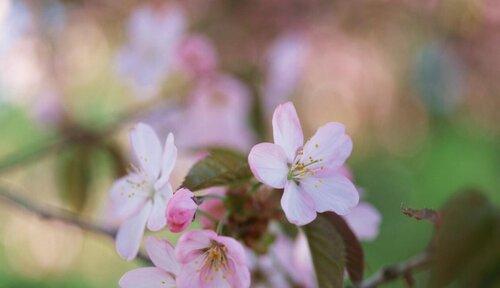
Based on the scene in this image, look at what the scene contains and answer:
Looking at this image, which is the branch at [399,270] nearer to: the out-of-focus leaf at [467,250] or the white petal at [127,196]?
the out-of-focus leaf at [467,250]

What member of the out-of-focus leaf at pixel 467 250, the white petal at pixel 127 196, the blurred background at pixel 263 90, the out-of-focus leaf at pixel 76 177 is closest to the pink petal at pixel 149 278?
the white petal at pixel 127 196

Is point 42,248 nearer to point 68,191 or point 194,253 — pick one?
point 68,191

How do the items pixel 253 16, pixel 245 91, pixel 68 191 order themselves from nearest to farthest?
1. pixel 68 191
2. pixel 245 91
3. pixel 253 16

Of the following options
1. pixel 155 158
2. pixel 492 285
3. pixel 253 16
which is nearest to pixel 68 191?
pixel 155 158

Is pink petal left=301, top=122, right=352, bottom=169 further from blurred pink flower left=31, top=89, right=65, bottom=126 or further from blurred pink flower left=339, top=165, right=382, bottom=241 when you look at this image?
blurred pink flower left=31, top=89, right=65, bottom=126

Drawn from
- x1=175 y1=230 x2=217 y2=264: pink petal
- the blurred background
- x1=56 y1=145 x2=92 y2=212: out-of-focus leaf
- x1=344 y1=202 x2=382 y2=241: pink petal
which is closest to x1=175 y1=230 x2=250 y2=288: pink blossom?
x1=175 y1=230 x2=217 y2=264: pink petal
